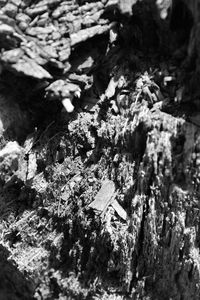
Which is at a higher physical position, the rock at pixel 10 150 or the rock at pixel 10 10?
the rock at pixel 10 10

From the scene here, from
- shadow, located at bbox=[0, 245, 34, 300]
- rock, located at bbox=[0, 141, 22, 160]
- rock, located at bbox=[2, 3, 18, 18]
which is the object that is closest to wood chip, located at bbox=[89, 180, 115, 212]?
rock, located at bbox=[0, 141, 22, 160]

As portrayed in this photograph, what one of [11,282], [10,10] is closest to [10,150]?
[10,10]

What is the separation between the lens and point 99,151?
410 cm

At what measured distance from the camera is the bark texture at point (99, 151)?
3652mm

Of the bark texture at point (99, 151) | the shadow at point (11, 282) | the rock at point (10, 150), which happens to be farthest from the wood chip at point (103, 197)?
the shadow at point (11, 282)

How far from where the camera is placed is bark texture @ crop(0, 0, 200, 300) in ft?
12.0

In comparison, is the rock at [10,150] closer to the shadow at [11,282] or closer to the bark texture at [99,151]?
the bark texture at [99,151]

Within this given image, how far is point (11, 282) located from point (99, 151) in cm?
215

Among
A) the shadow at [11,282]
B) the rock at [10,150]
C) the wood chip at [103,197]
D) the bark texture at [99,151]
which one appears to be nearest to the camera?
the bark texture at [99,151]

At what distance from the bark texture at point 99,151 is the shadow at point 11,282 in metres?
0.04

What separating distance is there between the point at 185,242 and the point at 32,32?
8.08ft

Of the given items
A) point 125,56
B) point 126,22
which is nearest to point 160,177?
point 125,56

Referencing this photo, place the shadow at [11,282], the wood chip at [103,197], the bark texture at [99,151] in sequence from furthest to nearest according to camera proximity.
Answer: the shadow at [11,282] < the wood chip at [103,197] < the bark texture at [99,151]

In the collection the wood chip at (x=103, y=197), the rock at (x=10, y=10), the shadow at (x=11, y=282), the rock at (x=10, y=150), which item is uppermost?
the rock at (x=10, y=10)
